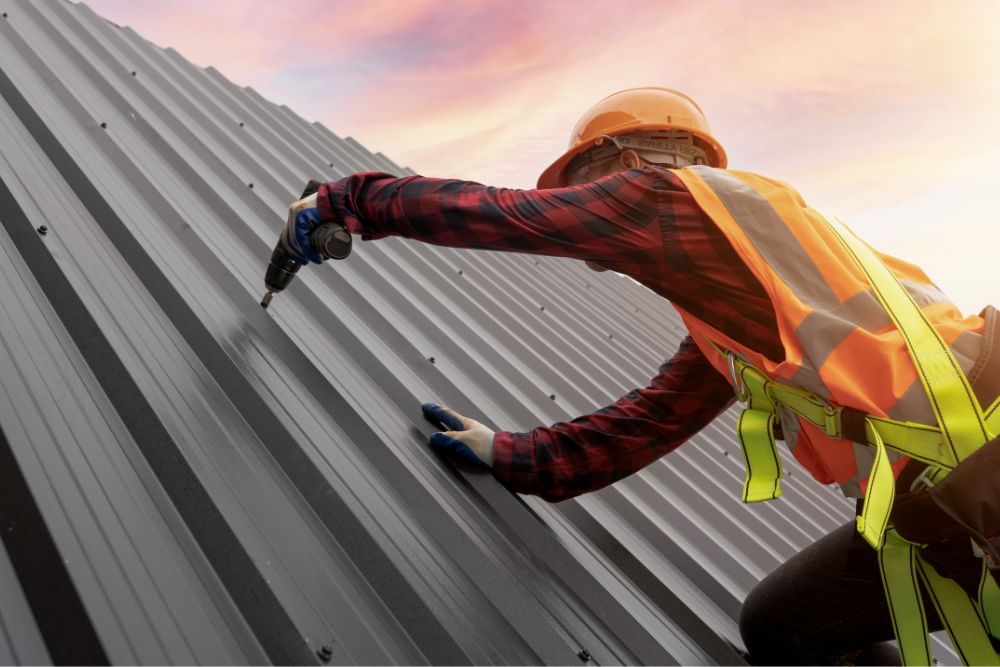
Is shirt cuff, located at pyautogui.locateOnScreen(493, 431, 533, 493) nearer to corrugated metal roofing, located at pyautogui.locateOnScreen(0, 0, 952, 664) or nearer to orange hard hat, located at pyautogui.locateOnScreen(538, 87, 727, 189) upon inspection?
corrugated metal roofing, located at pyautogui.locateOnScreen(0, 0, 952, 664)

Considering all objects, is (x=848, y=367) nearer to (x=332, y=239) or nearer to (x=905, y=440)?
(x=905, y=440)

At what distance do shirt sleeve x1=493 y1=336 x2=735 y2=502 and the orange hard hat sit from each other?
68 cm

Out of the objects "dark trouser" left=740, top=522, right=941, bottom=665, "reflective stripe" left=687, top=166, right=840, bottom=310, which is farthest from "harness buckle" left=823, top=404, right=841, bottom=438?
"dark trouser" left=740, top=522, right=941, bottom=665

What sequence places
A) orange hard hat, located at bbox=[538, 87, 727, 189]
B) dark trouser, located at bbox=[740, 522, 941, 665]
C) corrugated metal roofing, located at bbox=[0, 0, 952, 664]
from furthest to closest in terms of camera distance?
orange hard hat, located at bbox=[538, 87, 727, 189], dark trouser, located at bbox=[740, 522, 941, 665], corrugated metal roofing, located at bbox=[0, 0, 952, 664]

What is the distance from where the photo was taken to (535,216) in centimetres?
167

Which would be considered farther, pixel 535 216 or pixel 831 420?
pixel 535 216

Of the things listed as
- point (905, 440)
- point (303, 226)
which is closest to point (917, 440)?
point (905, 440)

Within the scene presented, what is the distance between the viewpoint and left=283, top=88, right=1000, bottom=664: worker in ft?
4.65

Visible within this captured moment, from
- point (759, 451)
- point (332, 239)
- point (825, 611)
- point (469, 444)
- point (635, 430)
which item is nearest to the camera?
point (759, 451)

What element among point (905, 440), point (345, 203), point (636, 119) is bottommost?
point (905, 440)

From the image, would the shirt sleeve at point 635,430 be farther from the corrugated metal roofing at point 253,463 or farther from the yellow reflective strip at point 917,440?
the yellow reflective strip at point 917,440

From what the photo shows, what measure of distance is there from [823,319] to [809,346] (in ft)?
0.20

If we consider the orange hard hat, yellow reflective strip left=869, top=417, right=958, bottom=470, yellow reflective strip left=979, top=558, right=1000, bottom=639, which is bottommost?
yellow reflective strip left=979, top=558, right=1000, bottom=639

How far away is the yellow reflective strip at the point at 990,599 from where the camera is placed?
150cm
